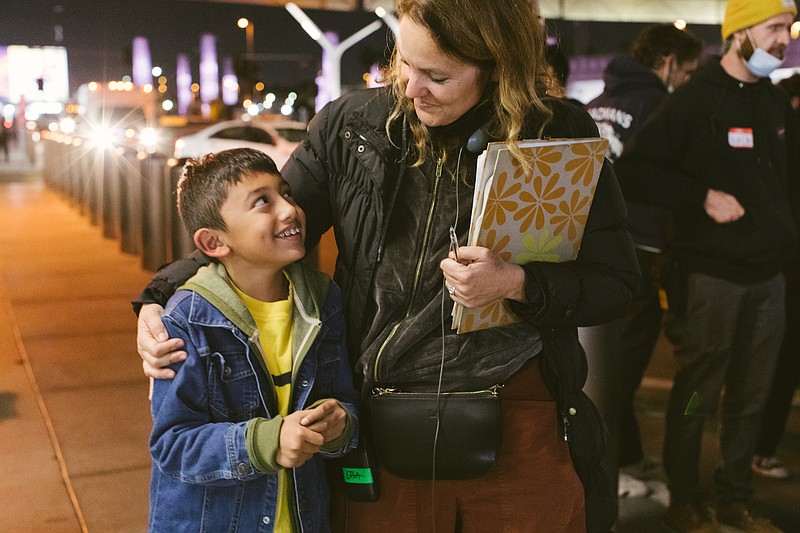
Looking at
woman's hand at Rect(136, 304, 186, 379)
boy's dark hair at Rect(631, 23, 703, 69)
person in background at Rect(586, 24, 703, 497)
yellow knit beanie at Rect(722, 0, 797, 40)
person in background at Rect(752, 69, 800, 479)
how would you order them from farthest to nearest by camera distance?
1. boy's dark hair at Rect(631, 23, 703, 69)
2. person in background at Rect(752, 69, 800, 479)
3. person in background at Rect(586, 24, 703, 497)
4. yellow knit beanie at Rect(722, 0, 797, 40)
5. woman's hand at Rect(136, 304, 186, 379)

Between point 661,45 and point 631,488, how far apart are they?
2268 mm

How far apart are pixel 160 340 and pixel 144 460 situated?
2757mm

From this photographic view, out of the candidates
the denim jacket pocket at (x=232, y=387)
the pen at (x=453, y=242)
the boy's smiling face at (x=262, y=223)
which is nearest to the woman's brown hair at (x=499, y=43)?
the pen at (x=453, y=242)

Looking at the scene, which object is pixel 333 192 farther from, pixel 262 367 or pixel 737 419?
pixel 737 419

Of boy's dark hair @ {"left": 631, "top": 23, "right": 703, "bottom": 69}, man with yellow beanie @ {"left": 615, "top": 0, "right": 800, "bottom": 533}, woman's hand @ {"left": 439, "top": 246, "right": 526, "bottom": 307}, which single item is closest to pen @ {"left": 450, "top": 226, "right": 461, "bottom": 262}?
woman's hand @ {"left": 439, "top": 246, "right": 526, "bottom": 307}

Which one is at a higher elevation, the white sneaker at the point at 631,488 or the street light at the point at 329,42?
the street light at the point at 329,42

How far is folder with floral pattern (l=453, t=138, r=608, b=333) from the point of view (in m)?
1.93

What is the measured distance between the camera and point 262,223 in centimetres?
211

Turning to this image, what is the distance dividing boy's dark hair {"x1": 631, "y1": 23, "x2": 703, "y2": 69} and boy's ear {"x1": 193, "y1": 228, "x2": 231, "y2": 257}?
135 inches

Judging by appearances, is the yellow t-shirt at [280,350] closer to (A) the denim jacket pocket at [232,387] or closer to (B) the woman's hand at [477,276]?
(A) the denim jacket pocket at [232,387]

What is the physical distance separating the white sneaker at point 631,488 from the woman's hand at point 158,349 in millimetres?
2993

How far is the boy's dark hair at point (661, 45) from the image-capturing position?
502cm

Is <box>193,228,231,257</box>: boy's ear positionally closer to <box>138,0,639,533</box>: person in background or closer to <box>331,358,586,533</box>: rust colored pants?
<box>138,0,639,533</box>: person in background

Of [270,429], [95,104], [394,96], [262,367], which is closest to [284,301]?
[262,367]
